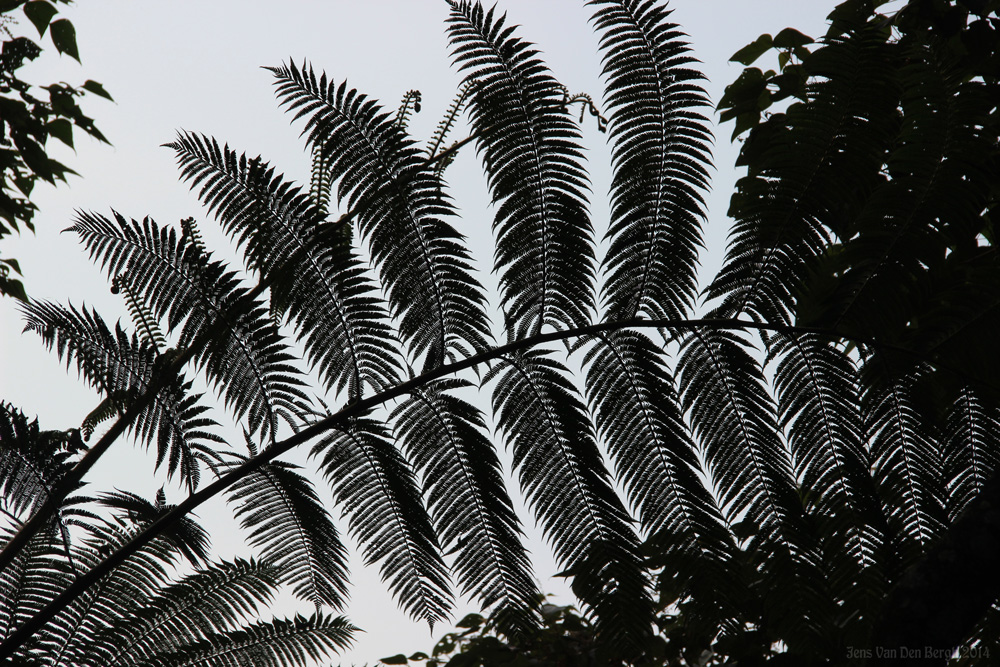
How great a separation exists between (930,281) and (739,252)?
1.82 ft

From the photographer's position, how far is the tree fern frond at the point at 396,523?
85.7 inches

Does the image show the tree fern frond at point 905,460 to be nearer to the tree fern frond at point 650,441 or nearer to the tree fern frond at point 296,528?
the tree fern frond at point 650,441

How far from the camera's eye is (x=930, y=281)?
2.06 metres

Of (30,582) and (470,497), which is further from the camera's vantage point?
(30,582)

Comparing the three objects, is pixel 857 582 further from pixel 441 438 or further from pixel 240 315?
pixel 240 315

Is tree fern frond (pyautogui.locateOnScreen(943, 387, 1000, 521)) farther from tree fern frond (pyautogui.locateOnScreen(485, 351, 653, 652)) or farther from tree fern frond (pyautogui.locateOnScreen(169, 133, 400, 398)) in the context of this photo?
tree fern frond (pyautogui.locateOnScreen(169, 133, 400, 398))

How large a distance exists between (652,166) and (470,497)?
1150 millimetres

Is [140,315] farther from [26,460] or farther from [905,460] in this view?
[905,460]

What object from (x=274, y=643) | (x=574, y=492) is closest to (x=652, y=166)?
(x=574, y=492)

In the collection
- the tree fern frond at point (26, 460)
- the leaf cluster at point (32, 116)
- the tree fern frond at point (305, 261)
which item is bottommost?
the tree fern frond at point (26, 460)

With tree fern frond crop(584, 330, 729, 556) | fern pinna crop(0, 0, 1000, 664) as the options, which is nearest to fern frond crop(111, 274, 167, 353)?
fern pinna crop(0, 0, 1000, 664)

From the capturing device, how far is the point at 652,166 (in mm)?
2105

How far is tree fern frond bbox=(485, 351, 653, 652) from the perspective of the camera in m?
2.05

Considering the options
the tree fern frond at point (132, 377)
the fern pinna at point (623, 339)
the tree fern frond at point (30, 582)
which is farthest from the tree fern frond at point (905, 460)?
the tree fern frond at point (30, 582)
